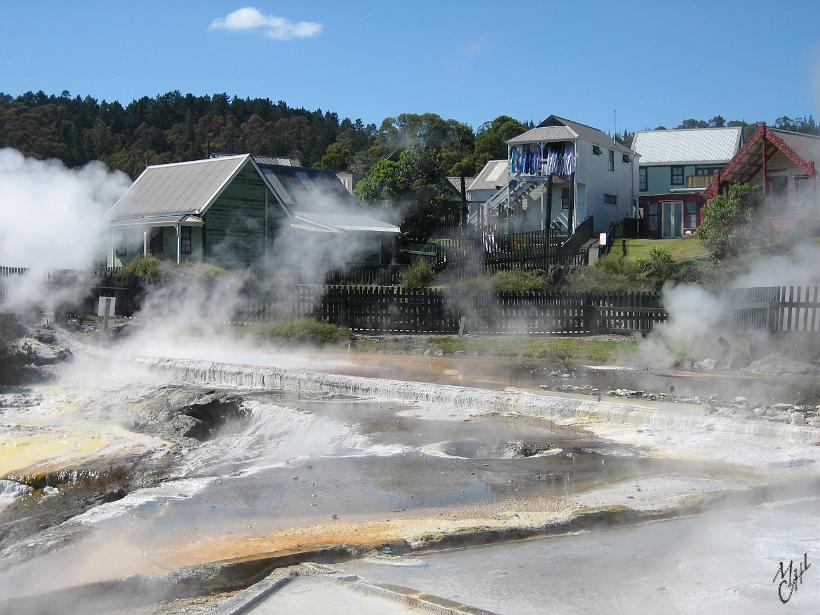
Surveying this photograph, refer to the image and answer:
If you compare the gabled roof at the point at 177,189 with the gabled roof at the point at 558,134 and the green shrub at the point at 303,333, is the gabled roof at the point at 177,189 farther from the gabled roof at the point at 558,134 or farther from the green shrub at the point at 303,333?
the gabled roof at the point at 558,134

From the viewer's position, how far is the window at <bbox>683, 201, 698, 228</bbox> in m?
46.9

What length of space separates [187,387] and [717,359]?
35.6ft

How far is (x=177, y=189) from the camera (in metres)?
37.1

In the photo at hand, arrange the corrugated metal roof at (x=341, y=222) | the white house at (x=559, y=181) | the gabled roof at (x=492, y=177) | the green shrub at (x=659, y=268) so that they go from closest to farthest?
1. the green shrub at (x=659, y=268)
2. the corrugated metal roof at (x=341, y=222)
3. the white house at (x=559, y=181)
4. the gabled roof at (x=492, y=177)

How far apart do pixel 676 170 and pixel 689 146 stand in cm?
241

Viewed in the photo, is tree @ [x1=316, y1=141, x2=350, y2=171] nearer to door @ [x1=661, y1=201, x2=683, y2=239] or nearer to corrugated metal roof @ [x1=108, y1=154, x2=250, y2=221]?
door @ [x1=661, y1=201, x2=683, y2=239]

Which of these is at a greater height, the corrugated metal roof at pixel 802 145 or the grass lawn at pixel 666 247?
the corrugated metal roof at pixel 802 145

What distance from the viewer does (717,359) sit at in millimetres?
18453

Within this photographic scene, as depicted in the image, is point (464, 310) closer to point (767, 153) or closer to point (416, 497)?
point (416, 497)

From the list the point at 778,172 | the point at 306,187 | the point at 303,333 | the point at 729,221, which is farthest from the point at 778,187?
the point at 306,187

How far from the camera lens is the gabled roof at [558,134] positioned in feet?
144

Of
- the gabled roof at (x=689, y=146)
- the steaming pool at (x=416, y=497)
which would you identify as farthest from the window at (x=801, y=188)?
the steaming pool at (x=416, y=497)

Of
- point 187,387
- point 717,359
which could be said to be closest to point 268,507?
point 187,387

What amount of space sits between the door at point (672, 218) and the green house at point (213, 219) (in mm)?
15954
